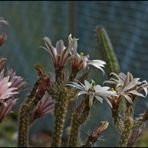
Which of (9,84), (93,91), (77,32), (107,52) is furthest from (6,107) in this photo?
(77,32)

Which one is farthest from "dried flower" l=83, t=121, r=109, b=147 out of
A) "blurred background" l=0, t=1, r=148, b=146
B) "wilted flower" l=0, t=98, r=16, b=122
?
"blurred background" l=0, t=1, r=148, b=146

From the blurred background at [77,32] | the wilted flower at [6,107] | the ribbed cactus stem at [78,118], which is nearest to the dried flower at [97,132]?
the ribbed cactus stem at [78,118]

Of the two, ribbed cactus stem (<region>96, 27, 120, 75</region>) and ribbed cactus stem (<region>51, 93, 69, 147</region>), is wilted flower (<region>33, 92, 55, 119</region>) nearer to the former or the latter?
ribbed cactus stem (<region>51, 93, 69, 147</region>)

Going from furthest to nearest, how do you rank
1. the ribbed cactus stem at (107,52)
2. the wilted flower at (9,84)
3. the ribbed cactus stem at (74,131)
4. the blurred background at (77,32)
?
1. the blurred background at (77,32)
2. the ribbed cactus stem at (107,52)
3. the ribbed cactus stem at (74,131)
4. the wilted flower at (9,84)

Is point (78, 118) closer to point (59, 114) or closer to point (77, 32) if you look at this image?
point (59, 114)

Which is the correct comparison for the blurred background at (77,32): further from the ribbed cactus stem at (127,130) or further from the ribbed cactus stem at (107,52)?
the ribbed cactus stem at (127,130)

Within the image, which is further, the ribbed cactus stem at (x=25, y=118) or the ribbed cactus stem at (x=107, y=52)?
the ribbed cactus stem at (x=107, y=52)
